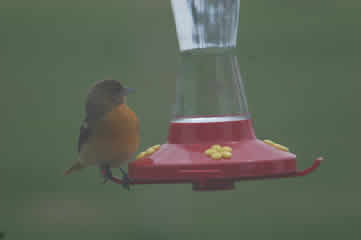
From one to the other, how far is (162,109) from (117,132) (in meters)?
2.86

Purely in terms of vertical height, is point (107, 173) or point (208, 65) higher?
→ point (208, 65)

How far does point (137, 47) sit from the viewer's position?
6.08 metres

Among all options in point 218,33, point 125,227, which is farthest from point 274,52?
point 218,33

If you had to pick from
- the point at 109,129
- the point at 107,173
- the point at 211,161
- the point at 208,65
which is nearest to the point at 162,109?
the point at 208,65

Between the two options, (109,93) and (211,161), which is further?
(109,93)

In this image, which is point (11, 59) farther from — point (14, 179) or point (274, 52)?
point (274, 52)

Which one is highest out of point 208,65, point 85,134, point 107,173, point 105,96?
point 208,65

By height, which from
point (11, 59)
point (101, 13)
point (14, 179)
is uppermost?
point (101, 13)

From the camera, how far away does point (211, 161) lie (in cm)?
287

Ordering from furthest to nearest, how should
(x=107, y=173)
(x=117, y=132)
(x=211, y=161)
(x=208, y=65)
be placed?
(x=208, y=65) < (x=107, y=173) < (x=117, y=132) < (x=211, y=161)

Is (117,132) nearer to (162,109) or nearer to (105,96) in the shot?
(105,96)

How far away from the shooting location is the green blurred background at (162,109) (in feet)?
19.4

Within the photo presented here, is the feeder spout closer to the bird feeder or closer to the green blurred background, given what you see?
the bird feeder

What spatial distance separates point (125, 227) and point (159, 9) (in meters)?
2.33
